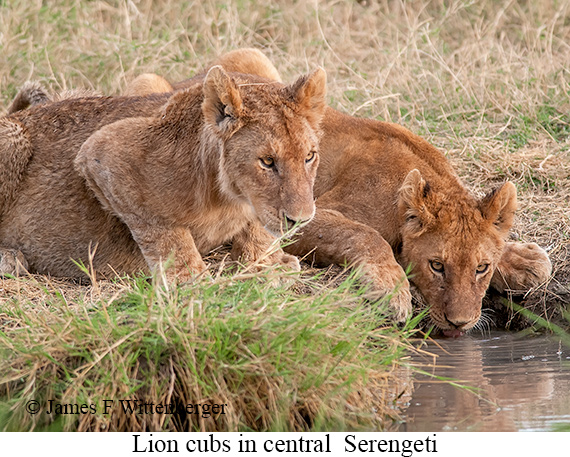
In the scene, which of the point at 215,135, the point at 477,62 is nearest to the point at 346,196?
the point at 215,135

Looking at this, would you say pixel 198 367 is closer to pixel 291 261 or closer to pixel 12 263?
pixel 291 261

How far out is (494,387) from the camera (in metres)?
5.07

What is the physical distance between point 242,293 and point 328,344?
56 centimetres

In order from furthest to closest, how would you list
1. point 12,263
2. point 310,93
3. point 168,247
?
1. point 12,263
2. point 168,247
3. point 310,93

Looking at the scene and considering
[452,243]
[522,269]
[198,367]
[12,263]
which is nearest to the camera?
[198,367]

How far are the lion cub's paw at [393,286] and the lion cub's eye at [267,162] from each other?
3.14 ft

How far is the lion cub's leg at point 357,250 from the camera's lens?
5621 millimetres

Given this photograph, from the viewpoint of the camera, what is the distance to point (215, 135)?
205 inches

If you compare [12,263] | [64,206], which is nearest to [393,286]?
[64,206]

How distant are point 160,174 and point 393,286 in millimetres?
1499

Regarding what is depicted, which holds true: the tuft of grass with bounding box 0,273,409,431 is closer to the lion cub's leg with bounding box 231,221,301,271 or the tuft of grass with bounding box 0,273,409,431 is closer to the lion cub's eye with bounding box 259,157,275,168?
the lion cub's eye with bounding box 259,157,275,168

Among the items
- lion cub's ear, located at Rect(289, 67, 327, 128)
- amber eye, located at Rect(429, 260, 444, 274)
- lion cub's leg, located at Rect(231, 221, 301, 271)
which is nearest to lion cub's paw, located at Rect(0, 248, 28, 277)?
lion cub's leg, located at Rect(231, 221, 301, 271)

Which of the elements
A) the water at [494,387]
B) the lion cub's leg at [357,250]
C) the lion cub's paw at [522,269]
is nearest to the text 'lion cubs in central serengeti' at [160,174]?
the lion cub's leg at [357,250]

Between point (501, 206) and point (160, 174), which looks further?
point (501, 206)
